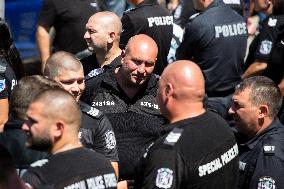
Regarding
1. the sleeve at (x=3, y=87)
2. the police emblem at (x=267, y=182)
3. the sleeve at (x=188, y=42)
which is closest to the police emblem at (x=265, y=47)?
the sleeve at (x=188, y=42)

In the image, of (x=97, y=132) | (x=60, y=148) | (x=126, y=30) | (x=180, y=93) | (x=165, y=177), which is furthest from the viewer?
(x=126, y=30)

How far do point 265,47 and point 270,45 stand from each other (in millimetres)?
63

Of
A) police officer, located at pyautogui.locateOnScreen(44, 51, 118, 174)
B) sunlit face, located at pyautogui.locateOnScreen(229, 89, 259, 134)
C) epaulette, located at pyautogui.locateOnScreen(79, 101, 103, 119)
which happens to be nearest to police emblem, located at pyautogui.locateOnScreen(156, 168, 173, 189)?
police officer, located at pyautogui.locateOnScreen(44, 51, 118, 174)

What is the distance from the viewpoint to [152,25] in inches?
287

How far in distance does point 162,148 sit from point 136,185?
35 cm

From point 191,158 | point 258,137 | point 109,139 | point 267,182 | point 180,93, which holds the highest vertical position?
point 180,93

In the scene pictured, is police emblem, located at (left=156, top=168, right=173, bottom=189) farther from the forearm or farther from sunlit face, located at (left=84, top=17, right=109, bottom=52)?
the forearm

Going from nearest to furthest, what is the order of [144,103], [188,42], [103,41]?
[144,103]
[103,41]
[188,42]

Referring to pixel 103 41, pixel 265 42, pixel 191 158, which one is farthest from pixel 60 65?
pixel 265 42

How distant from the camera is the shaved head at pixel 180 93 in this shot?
4.54m

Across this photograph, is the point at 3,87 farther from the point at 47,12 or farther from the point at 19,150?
the point at 47,12

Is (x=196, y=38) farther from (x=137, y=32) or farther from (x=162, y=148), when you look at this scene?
(x=162, y=148)

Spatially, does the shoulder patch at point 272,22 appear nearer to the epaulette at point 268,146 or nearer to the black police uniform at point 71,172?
the epaulette at point 268,146

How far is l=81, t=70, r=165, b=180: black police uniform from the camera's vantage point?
5699 millimetres
